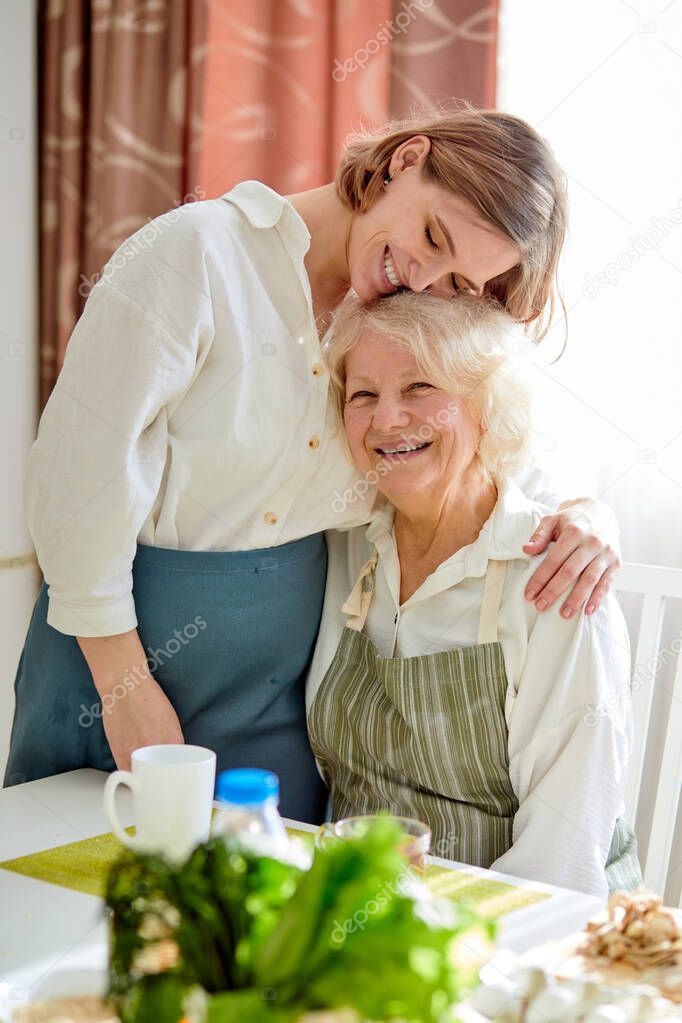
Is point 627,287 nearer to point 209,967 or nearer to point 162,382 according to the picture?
point 162,382

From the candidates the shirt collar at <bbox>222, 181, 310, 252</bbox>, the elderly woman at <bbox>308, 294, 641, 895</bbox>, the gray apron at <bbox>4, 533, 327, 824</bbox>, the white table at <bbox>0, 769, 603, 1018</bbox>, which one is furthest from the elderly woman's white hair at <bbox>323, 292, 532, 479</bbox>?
the white table at <bbox>0, 769, 603, 1018</bbox>

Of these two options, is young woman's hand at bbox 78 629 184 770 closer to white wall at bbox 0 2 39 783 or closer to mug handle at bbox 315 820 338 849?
mug handle at bbox 315 820 338 849

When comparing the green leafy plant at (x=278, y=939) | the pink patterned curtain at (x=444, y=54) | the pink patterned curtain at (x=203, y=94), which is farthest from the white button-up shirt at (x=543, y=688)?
the pink patterned curtain at (x=203, y=94)

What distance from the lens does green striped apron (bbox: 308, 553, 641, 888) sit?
134 cm

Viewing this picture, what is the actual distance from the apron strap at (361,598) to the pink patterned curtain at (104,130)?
4.31 ft

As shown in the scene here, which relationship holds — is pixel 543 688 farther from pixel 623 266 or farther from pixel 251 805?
pixel 623 266

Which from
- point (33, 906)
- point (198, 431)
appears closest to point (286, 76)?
point (198, 431)

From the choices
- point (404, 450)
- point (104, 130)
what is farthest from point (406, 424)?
point (104, 130)

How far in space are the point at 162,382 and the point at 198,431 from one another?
11 centimetres

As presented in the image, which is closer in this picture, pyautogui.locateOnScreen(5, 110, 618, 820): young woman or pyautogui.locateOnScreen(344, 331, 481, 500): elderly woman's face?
pyautogui.locateOnScreen(5, 110, 618, 820): young woman

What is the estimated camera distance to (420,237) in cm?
134

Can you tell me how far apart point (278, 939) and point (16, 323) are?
2327 millimetres

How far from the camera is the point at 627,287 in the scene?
2.01 m

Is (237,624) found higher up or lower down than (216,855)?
lower down
